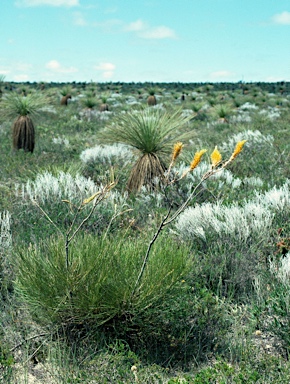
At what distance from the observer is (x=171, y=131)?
721cm

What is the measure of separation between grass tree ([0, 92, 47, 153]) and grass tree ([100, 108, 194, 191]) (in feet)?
16.0

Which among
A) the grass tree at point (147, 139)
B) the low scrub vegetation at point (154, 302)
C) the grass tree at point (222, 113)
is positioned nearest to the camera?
the low scrub vegetation at point (154, 302)

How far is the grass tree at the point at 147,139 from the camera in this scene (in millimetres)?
7090

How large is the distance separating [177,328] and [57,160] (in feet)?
26.1

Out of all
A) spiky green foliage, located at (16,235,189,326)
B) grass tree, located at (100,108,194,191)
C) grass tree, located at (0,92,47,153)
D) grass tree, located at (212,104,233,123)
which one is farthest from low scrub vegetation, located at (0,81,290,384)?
grass tree, located at (212,104,233,123)

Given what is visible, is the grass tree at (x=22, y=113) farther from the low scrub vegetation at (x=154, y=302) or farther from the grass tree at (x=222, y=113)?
the grass tree at (x=222, y=113)

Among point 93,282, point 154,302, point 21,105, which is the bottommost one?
point 154,302

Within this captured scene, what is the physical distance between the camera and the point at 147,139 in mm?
7082

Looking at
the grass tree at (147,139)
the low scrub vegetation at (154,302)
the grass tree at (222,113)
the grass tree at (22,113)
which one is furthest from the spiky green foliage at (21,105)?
the grass tree at (222,113)

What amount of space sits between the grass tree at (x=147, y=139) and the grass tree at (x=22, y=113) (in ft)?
16.0

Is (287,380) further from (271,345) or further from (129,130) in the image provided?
(129,130)

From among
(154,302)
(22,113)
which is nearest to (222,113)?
(22,113)

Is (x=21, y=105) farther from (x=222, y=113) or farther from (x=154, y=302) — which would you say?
(x=222, y=113)

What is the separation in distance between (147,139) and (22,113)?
222 inches
